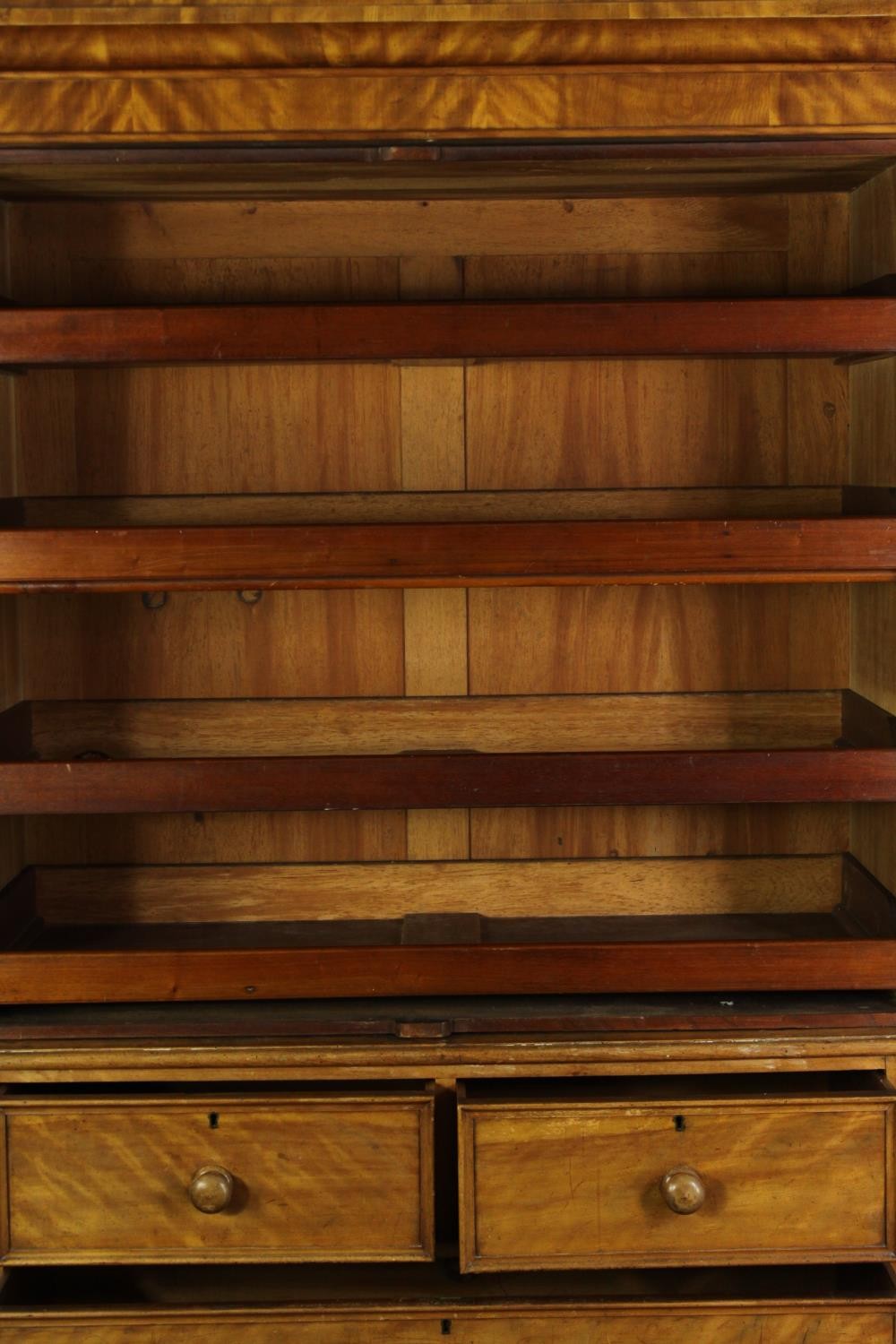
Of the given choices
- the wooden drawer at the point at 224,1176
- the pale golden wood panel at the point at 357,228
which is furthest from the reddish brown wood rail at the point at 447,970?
the pale golden wood panel at the point at 357,228

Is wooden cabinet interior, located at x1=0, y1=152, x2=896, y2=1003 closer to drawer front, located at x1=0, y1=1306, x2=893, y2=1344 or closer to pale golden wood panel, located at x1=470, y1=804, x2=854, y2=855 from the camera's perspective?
pale golden wood panel, located at x1=470, y1=804, x2=854, y2=855

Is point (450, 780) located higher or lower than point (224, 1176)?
higher

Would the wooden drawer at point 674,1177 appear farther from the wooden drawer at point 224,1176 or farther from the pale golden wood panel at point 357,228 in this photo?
the pale golden wood panel at point 357,228

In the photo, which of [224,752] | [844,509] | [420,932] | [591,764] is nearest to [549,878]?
[420,932]

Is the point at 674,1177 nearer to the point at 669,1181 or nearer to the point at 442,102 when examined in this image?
the point at 669,1181

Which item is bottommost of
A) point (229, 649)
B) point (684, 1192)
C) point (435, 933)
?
point (684, 1192)

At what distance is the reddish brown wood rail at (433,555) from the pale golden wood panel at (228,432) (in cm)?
34

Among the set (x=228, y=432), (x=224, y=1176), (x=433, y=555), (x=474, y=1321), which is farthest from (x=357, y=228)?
(x=474, y=1321)

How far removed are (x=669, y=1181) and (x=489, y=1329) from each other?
29 cm

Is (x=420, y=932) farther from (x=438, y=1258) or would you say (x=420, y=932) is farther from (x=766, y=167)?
(x=766, y=167)

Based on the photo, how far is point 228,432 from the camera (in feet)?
6.75

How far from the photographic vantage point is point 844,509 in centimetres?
206

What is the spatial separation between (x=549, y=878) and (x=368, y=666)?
415mm

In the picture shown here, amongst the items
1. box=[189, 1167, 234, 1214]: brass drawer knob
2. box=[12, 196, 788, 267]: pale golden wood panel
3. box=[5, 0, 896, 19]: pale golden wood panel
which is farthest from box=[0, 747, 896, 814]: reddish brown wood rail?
box=[5, 0, 896, 19]: pale golden wood panel
